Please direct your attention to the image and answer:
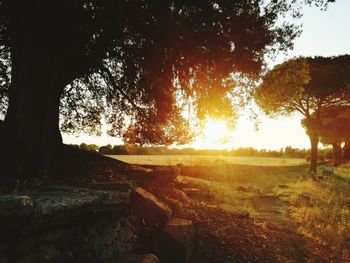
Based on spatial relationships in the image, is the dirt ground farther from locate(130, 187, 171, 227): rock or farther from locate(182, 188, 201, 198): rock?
locate(130, 187, 171, 227): rock

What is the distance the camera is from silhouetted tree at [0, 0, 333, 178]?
7738mm

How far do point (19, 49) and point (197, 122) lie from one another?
6.64 metres

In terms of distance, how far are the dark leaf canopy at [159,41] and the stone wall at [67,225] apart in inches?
166

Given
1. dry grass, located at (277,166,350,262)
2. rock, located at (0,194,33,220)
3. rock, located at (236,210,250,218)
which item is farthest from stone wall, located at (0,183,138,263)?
dry grass, located at (277,166,350,262)

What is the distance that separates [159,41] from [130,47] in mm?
1445

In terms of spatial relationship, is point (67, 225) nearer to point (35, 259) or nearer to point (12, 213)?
point (35, 259)

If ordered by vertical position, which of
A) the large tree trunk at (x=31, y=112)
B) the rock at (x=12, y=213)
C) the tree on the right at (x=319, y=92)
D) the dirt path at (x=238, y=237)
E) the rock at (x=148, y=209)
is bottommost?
the dirt path at (x=238, y=237)

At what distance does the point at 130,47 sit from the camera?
31.0ft

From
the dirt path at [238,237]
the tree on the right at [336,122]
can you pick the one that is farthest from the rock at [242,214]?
the tree on the right at [336,122]

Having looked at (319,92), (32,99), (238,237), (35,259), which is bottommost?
(238,237)

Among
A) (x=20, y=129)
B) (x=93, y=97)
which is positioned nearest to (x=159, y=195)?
(x=20, y=129)

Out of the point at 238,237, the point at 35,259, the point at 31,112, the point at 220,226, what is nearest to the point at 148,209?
the point at 220,226

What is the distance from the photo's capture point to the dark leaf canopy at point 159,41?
769cm

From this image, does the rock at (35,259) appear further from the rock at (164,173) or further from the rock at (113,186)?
the rock at (164,173)
